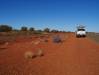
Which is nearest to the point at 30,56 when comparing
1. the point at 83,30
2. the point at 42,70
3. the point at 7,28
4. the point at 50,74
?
the point at 42,70

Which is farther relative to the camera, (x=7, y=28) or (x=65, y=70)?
(x=7, y=28)

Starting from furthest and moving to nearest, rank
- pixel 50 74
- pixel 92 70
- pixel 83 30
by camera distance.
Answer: pixel 83 30 < pixel 92 70 < pixel 50 74

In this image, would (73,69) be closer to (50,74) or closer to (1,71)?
(50,74)

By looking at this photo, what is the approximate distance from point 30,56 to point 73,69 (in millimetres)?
5441

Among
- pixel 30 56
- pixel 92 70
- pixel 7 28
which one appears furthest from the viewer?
pixel 7 28

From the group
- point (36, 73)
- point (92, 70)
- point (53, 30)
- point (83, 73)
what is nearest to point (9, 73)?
point (36, 73)

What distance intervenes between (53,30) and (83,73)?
167 m

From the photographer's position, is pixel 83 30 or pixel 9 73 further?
pixel 83 30

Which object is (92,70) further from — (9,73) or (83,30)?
(83,30)

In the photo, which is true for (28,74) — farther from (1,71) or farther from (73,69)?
(73,69)

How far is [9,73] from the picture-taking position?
10.1 meters

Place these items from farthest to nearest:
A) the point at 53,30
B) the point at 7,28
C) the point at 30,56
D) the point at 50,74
Result: 1. the point at 53,30
2. the point at 7,28
3. the point at 30,56
4. the point at 50,74

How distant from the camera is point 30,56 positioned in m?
15.4

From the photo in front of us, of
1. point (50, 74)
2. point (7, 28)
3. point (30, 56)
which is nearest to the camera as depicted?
point (50, 74)
